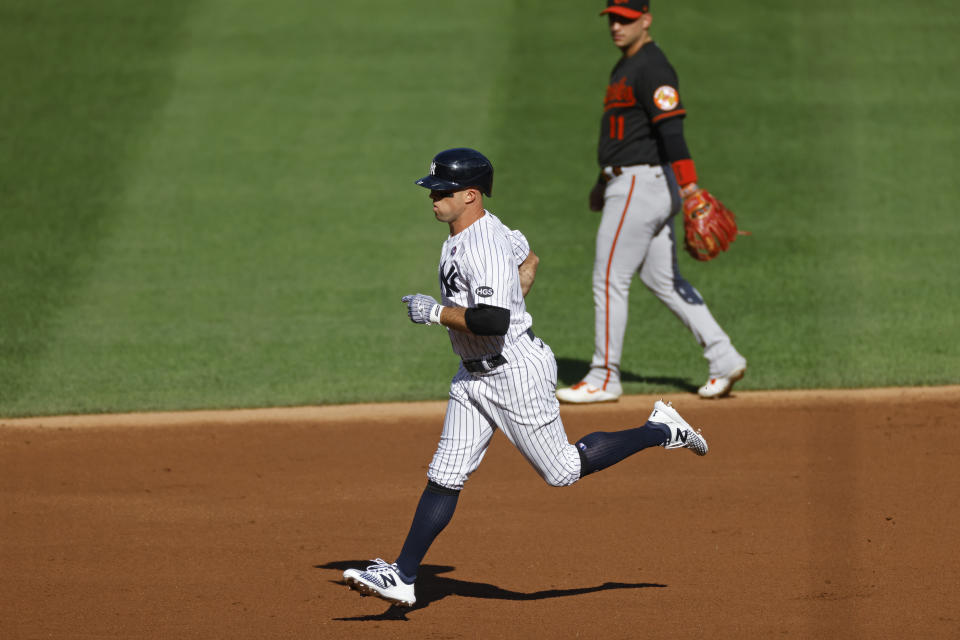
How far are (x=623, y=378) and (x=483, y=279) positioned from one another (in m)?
4.16

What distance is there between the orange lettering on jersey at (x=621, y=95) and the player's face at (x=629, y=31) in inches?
8.7

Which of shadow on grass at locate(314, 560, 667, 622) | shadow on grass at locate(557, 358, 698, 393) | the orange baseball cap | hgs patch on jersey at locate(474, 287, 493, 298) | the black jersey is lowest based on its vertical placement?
shadow on grass at locate(314, 560, 667, 622)

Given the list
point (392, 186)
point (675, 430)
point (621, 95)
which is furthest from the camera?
point (392, 186)

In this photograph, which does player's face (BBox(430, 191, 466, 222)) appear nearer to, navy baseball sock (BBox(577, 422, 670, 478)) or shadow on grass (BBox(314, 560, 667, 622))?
navy baseball sock (BBox(577, 422, 670, 478))

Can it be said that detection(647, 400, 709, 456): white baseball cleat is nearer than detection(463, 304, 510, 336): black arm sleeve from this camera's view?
No

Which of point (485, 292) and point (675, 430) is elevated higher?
point (485, 292)

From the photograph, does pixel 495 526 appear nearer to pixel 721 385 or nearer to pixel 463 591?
pixel 463 591

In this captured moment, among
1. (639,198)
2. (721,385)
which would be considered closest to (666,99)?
(639,198)

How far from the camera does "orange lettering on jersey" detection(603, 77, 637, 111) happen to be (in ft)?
24.8

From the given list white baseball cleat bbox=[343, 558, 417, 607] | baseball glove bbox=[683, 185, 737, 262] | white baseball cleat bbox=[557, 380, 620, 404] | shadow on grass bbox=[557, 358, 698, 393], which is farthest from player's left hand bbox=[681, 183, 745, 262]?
white baseball cleat bbox=[343, 558, 417, 607]

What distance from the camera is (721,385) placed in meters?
7.96

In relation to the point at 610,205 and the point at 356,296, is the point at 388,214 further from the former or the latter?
the point at 610,205

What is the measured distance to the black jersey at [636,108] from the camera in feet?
24.5

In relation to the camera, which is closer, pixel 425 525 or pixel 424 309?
pixel 424 309
